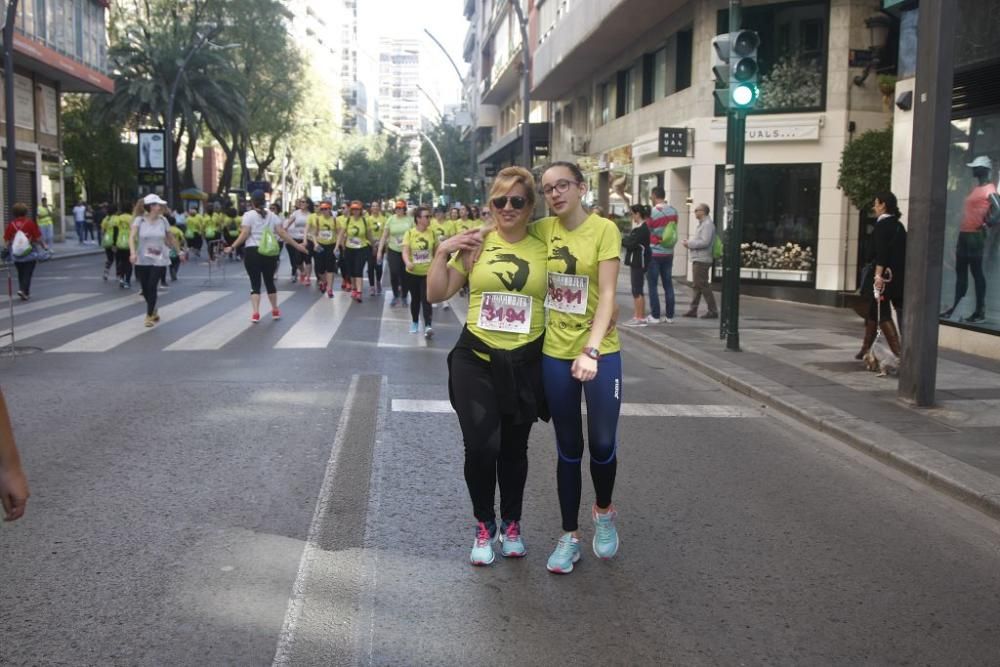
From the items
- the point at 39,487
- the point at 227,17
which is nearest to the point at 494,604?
the point at 39,487

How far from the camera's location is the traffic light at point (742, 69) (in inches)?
468

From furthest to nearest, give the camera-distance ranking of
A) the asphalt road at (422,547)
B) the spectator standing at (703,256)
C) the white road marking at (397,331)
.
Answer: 1. the spectator standing at (703,256)
2. the white road marking at (397,331)
3. the asphalt road at (422,547)

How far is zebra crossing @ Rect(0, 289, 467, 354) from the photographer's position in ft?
40.2

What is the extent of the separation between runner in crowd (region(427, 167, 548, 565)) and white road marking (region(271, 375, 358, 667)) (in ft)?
2.79

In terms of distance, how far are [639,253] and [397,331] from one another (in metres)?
3.55

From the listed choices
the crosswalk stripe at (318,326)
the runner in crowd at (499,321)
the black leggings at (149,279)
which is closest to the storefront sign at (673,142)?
the crosswalk stripe at (318,326)

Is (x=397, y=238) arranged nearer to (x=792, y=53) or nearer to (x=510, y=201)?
(x=792, y=53)

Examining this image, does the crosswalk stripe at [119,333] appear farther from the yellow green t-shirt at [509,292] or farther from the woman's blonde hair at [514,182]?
the woman's blonde hair at [514,182]

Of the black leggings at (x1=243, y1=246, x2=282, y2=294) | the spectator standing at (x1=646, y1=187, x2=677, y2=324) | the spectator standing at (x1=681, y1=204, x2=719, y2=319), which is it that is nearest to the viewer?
the black leggings at (x1=243, y1=246, x2=282, y2=294)

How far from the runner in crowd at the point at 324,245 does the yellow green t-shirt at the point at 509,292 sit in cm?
1531

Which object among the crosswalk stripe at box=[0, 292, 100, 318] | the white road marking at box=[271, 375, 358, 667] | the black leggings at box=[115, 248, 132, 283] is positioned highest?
the black leggings at box=[115, 248, 132, 283]

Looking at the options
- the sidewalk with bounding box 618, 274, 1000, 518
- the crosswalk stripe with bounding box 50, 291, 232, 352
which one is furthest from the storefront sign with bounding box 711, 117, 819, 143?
the crosswalk stripe with bounding box 50, 291, 232, 352

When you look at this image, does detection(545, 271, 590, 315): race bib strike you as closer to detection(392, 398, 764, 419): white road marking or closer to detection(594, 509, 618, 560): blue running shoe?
detection(594, 509, 618, 560): blue running shoe

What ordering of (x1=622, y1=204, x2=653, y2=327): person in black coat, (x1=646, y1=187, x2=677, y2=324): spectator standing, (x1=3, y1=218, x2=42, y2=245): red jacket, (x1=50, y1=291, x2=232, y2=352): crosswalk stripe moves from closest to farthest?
(x1=50, y1=291, x2=232, y2=352): crosswalk stripe, (x1=622, y1=204, x2=653, y2=327): person in black coat, (x1=646, y1=187, x2=677, y2=324): spectator standing, (x1=3, y1=218, x2=42, y2=245): red jacket
